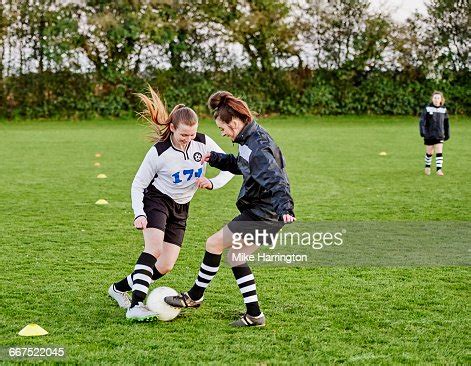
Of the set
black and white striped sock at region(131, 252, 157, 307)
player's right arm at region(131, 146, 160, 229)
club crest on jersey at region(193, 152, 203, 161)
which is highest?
club crest on jersey at region(193, 152, 203, 161)

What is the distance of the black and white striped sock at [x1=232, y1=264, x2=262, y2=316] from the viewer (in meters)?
5.44

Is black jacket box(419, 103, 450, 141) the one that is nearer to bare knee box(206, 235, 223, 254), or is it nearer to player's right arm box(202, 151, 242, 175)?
player's right arm box(202, 151, 242, 175)

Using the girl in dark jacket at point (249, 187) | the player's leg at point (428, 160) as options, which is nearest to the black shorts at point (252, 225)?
the girl in dark jacket at point (249, 187)

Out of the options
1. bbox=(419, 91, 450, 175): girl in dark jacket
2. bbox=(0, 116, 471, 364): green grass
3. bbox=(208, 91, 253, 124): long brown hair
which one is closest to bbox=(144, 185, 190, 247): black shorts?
bbox=(0, 116, 471, 364): green grass

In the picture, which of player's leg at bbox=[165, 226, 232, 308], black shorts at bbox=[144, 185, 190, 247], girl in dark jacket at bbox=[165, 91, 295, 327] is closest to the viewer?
girl in dark jacket at bbox=[165, 91, 295, 327]

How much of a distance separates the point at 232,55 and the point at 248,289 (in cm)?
3028

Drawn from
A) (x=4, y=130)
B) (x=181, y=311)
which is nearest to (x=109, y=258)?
(x=181, y=311)

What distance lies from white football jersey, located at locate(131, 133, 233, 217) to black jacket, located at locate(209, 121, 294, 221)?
0.51 metres

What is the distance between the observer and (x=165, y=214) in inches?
229

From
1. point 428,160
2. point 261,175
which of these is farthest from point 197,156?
point 428,160

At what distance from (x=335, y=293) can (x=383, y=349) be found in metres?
1.45

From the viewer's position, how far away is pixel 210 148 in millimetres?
6000

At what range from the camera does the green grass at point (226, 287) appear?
A: 194 inches

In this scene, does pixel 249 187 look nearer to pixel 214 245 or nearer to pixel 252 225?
pixel 252 225
